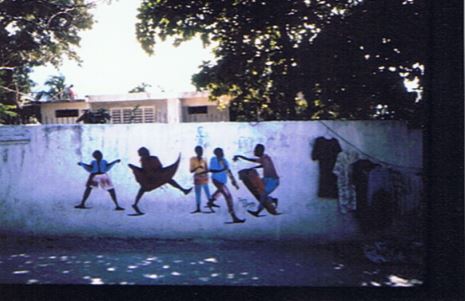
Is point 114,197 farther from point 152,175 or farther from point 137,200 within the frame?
point 152,175

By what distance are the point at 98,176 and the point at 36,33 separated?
6.86m

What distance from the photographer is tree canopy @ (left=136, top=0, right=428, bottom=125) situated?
4.69 metres

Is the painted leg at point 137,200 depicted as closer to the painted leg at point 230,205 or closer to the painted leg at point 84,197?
the painted leg at point 84,197

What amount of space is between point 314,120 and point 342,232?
161cm

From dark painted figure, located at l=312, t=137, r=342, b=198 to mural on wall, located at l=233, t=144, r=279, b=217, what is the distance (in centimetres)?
62

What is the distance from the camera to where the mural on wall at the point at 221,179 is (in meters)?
5.46

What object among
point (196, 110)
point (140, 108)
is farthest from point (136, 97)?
point (196, 110)

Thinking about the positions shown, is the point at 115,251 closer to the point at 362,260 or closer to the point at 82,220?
the point at 82,220

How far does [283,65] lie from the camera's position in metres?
5.41

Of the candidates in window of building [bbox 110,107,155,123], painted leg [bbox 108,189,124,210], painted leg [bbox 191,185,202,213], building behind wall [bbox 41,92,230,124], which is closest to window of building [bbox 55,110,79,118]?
building behind wall [bbox 41,92,230,124]

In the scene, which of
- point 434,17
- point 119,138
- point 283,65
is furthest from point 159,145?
point 434,17

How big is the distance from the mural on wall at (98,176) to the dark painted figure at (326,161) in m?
2.88

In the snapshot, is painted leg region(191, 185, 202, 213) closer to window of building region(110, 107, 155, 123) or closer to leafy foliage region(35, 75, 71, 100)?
window of building region(110, 107, 155, 123)

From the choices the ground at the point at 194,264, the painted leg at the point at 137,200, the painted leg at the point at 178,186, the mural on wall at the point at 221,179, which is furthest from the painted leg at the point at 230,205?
the painted leg at the point at 137,200
